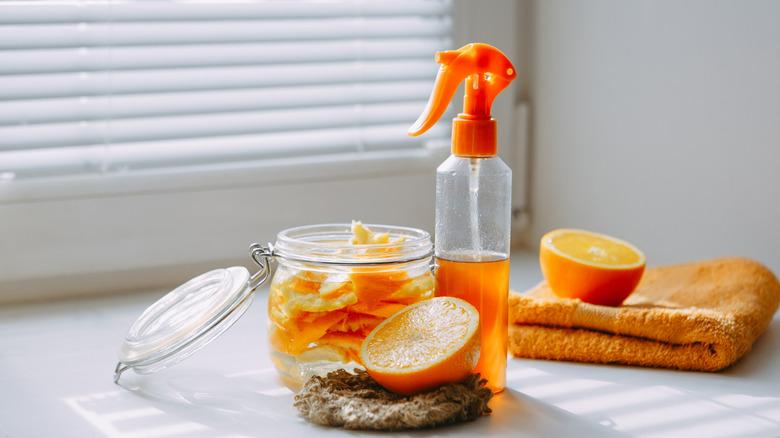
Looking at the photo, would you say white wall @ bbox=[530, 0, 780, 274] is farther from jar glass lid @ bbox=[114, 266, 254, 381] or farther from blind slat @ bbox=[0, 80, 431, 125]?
jar glass lid @ bbox=[114, 266, 254, 381]

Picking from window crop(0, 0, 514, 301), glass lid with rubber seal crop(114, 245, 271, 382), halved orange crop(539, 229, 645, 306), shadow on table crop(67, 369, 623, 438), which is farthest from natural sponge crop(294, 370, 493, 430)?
window crop(0, 0, 514, 301)

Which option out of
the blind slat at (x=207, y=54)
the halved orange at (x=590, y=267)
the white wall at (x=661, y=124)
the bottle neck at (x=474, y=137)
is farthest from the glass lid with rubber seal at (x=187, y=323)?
the white wall at (x=661, y=124)

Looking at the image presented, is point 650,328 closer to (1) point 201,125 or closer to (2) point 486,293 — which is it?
(2) point 486,293

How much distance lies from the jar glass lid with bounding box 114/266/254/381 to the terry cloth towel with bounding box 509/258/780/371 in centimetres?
30

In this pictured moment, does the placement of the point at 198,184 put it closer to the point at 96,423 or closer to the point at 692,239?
the point at 96,423

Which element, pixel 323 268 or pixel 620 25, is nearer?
pixel 323 268

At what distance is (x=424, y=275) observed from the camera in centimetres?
88

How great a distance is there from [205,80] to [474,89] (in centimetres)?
57

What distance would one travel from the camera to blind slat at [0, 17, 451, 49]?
47.2 inches

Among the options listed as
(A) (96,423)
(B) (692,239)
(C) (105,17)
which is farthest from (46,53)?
(B) (692,239)

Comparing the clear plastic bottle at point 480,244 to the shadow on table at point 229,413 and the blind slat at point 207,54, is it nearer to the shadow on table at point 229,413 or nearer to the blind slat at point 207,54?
the shadow on table at point 229,413

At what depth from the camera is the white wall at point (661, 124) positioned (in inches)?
46.6

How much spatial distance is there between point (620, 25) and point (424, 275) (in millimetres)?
651

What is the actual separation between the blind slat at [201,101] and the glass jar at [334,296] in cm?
49
